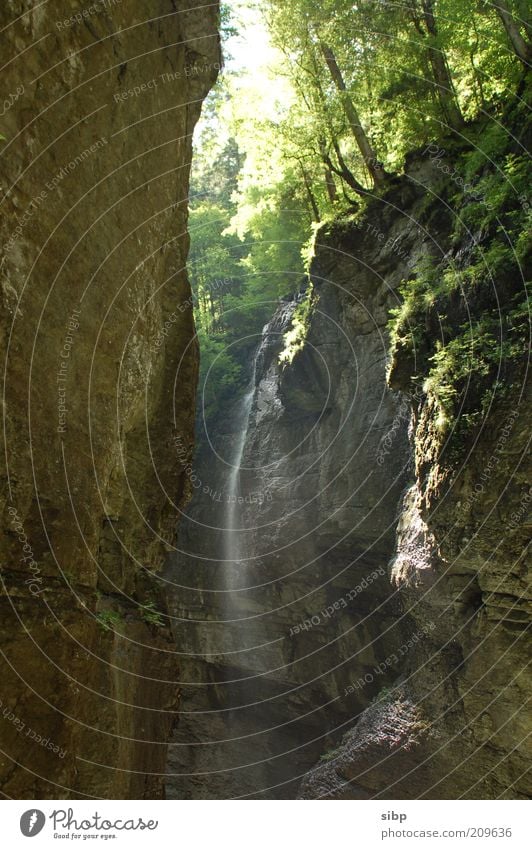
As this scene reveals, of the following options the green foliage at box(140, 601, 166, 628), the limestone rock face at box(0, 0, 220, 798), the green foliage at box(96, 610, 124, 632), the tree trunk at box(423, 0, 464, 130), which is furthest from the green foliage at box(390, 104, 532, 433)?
the green foliage at box(96, 610, 124, 632)

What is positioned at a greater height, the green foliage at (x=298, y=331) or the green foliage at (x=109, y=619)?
the green foliage at (x=298, y=331)

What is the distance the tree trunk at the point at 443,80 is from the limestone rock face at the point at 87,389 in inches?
324

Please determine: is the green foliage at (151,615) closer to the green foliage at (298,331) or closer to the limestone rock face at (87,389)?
the limestone rock face at (87,389)

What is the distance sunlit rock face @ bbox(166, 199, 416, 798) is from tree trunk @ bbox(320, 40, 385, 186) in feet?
6.94

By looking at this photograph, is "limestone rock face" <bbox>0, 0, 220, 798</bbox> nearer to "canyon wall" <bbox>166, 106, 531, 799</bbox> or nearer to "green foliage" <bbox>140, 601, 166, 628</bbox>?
"green foliage" <bbox>140, 601, 166, 628</bbox>

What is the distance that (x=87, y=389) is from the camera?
8.43m

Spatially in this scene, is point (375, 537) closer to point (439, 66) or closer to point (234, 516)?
point (234, 516)

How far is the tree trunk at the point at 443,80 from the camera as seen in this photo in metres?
17.7

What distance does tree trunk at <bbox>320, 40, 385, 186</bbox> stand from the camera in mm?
20484

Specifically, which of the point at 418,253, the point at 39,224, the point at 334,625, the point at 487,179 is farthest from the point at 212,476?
the point at 39,224

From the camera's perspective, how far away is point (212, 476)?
27.3 metres

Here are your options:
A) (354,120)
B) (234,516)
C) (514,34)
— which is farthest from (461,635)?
(354,120)

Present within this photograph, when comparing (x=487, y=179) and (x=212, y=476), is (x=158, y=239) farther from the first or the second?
(x=212, y=476)

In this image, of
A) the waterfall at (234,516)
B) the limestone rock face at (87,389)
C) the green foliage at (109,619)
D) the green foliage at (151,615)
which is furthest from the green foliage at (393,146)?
the green foliage at (109,619)
